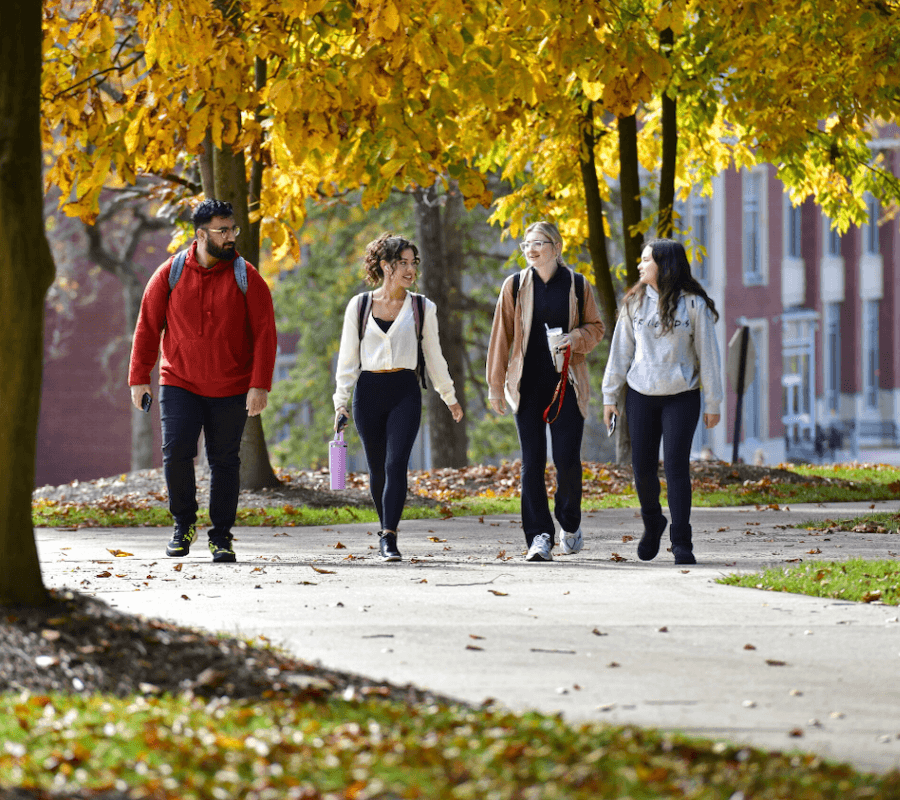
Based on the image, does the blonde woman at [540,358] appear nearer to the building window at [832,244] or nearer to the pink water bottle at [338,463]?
the pink water bottle at [338,463]

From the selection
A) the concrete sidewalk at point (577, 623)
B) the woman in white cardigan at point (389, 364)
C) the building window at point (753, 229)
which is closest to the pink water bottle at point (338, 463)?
the woman in white cardigan at point (389, 364)

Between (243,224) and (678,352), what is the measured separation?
245 inches

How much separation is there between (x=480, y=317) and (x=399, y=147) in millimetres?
13966

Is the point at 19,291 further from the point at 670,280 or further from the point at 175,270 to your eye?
the point at 670,280

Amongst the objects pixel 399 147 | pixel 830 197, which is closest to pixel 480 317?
pixel 830 197

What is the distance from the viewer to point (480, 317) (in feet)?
81.6

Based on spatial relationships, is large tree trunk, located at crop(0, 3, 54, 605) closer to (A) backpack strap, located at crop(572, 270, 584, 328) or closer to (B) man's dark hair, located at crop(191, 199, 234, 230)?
(B) man's dark hair, located at crop(191, 199, 234, 230)

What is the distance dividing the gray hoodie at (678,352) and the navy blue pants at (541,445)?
45 centimetres

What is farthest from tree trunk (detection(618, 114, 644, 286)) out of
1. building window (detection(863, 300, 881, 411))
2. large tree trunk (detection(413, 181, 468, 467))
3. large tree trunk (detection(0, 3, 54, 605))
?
building window (detection(863, 300, 881, 411))

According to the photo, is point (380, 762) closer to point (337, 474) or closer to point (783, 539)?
point (337, 474)

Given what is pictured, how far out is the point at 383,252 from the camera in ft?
28.7

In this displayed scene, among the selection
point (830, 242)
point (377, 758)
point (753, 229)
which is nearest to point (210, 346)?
point (377, 758)

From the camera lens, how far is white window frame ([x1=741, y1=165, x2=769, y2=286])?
1582 inches

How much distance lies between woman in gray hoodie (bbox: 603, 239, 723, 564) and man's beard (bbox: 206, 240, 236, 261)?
2.31 metres
